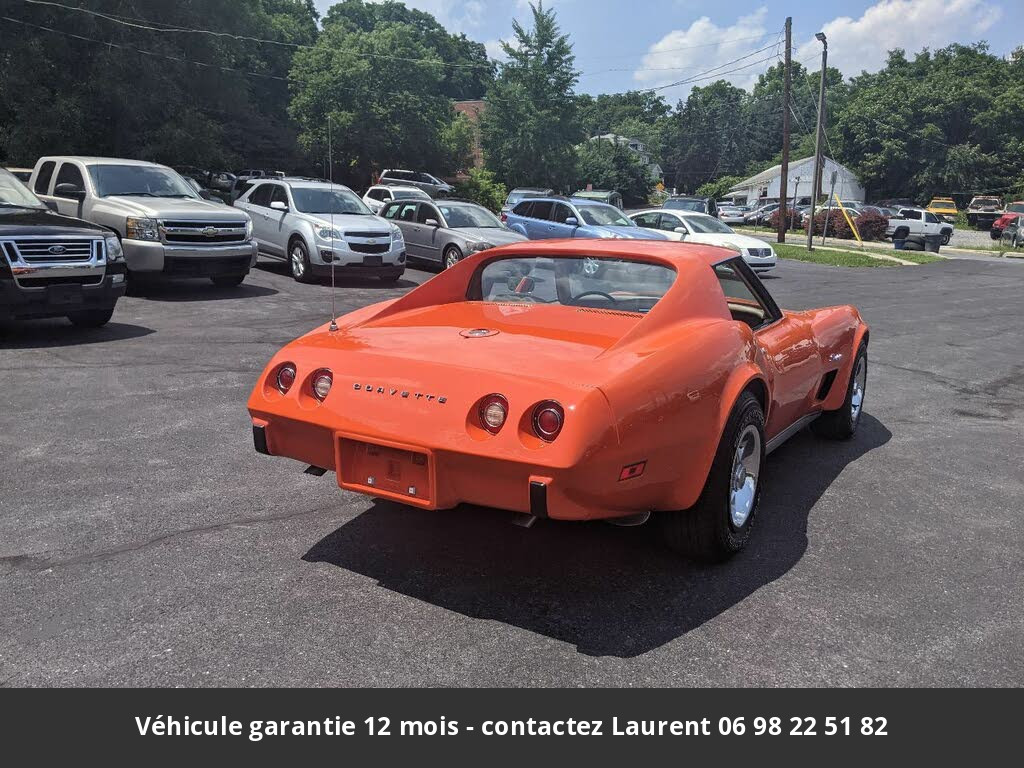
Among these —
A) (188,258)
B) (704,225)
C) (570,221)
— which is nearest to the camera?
(188,258)

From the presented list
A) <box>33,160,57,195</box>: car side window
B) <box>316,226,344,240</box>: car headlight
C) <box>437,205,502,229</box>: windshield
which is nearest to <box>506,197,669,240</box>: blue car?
<box>437,205,502,229</box>: windshield

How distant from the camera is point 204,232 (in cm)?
1207

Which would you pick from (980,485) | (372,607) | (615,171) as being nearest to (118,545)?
(372,607)

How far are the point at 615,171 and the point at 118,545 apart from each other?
7054 centimetres

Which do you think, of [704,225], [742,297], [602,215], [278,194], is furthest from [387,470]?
[704,225]

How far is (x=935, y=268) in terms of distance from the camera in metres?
24.1

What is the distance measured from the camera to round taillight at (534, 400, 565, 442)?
3.11 m

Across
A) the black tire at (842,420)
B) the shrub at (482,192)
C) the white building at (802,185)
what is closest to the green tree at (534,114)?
the shrub at (482,192)

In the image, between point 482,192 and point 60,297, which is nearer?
point 60,297

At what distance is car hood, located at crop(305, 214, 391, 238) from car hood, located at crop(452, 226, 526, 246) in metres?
1.74

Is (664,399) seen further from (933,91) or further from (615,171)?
(933,91)

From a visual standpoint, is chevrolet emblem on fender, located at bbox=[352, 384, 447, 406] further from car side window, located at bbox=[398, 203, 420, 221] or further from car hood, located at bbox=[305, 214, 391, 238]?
car side window, located at bbox=[398, 203, 420, 221]

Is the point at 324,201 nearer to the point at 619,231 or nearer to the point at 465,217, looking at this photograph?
the point at 465,217

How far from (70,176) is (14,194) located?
10.2ft
